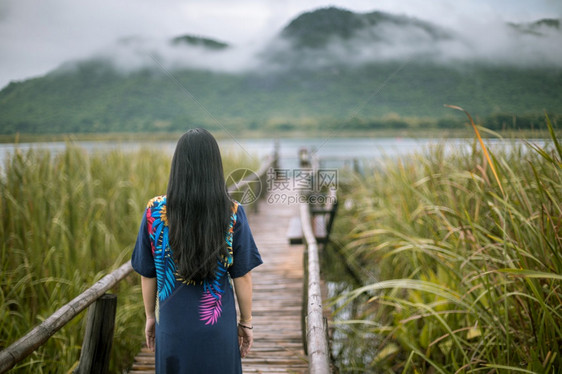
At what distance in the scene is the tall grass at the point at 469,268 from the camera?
158 cm

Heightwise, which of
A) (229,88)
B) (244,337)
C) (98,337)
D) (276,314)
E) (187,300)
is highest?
(229,88)

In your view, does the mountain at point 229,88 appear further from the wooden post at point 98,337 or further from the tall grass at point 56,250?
the wooden post at point 98,337

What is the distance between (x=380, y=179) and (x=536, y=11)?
3202 millimetres

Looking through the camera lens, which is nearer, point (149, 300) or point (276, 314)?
point (149, 300)

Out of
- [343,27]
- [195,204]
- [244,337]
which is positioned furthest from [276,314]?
[343,27]

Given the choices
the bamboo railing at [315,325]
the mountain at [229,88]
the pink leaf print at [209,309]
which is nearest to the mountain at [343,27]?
the mountain at [229,88]

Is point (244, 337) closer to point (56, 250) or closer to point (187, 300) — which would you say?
point (187, 300)

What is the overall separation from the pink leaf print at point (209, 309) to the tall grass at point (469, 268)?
0.94 meters

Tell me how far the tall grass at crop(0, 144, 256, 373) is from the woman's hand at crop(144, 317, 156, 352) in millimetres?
1084

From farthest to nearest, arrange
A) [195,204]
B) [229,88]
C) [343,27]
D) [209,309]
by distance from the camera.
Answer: [343,27]
[229,88]
[209,309]
[195,204]

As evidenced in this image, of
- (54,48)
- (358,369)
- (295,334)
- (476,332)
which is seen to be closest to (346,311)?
(358,369)

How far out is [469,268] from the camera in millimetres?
2434

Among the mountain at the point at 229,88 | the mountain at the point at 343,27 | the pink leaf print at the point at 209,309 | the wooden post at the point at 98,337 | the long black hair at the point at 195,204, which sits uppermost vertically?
the mountain at the point at 343,27

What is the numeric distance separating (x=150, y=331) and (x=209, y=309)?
0.37 metres
